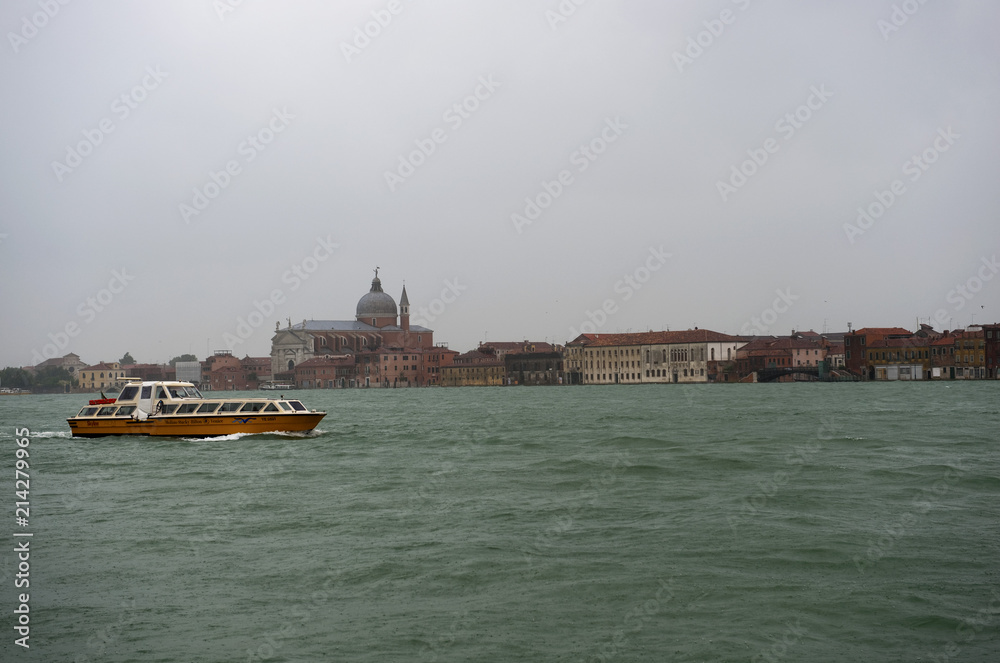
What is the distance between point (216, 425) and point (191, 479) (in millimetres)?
10178

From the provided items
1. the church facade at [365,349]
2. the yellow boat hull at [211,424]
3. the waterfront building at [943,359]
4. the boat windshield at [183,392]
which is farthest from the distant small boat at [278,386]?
the yellow boat hull at [211,424]

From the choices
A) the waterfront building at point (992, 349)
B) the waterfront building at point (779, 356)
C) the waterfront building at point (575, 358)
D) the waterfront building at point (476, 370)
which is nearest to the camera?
→ the waterfront building at point (992, 349)

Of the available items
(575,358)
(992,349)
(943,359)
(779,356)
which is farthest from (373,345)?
(992,349)

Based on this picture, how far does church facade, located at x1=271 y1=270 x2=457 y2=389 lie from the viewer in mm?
130625

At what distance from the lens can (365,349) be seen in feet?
449

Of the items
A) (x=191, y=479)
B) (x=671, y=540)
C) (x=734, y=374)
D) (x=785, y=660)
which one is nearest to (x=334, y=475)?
(x=191, y=479)

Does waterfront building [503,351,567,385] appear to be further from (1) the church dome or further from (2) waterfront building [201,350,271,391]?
(2) waterfront building [201,350,271,391]

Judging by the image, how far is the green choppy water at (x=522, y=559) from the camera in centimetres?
807

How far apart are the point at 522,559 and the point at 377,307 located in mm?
135395

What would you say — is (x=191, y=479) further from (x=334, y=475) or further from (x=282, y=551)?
(x=282, y=551)

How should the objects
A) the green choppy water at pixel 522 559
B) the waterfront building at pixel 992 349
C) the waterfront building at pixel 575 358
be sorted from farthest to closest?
the waterfront building at pixel 575 358
the waterfront building at pixel 992 349
the green choppy water at pixel 522 559

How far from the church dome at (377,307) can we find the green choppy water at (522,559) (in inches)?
4829

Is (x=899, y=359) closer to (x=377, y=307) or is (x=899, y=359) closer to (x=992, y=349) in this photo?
(x=992, y=349)

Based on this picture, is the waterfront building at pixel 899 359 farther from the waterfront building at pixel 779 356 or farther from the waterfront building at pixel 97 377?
the waterfront building at pixel 97 377
